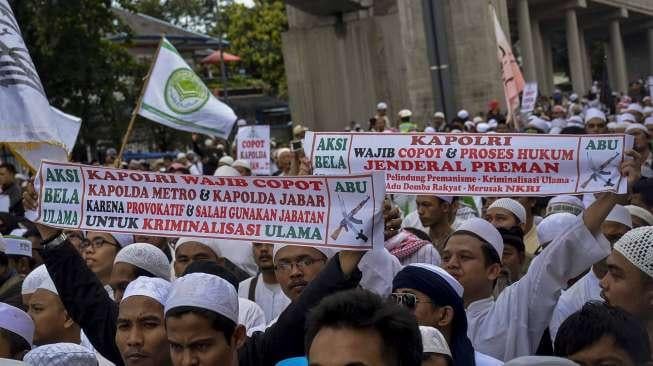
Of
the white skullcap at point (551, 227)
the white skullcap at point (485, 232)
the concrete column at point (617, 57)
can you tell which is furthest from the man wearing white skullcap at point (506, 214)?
the concrete column at point (617, 57)

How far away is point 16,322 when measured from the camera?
5.38 meters

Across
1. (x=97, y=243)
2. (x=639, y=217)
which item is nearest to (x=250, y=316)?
(x=97, y=243)

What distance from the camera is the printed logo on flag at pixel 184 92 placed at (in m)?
13.6

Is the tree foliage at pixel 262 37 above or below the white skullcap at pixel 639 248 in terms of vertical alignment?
above

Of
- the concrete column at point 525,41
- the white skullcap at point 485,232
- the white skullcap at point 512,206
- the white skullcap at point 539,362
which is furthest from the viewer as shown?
the concrete column at point 525,41

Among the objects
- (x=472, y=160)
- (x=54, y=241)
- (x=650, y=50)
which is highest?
(x=650, y=50)

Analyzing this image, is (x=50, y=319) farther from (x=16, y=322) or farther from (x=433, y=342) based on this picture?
(x=433, y=342)

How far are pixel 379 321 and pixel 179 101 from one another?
1045 centimetres

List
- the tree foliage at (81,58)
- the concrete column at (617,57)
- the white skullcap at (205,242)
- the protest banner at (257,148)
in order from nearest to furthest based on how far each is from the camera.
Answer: the white skullcap at (205,242) → the protest banner at (257,148) → the tree foliage at (81,58) → the concrete column at (617,57)

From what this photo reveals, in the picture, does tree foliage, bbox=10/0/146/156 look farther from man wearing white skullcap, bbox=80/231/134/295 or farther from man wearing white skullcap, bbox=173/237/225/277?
man wearing white skullcap, bbox=173/237/225/277

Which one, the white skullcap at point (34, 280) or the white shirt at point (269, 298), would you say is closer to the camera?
the white skullcap at point (34, 280)

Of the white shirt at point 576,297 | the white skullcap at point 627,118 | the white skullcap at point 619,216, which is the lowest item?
the white shirt at point 576,297

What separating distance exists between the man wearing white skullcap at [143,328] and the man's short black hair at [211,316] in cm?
41

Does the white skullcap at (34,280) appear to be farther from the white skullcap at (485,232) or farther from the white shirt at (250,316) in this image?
the white skullcap at (485,232)
